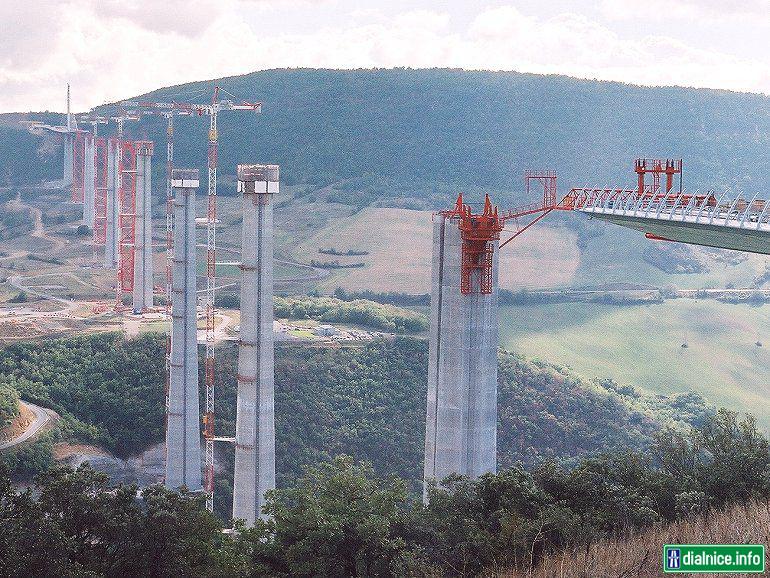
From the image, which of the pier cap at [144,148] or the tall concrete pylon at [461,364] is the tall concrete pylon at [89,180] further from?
the tall concrete pylon at [461,364]

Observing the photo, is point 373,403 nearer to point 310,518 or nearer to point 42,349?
point 42,349

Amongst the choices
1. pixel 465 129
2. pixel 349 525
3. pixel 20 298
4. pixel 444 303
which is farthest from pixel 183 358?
pixel 465 129

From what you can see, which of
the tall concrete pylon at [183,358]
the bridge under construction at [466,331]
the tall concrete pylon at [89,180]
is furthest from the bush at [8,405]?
the tall concrete pylon at [89,180]

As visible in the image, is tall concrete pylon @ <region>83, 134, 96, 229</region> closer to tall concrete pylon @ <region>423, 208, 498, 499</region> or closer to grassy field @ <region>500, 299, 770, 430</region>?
grassy field @ <region>500, 299, 770, 430</region>

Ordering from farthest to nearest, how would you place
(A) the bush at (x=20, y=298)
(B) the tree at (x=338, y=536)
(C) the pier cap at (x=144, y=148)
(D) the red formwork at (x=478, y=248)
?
(A) the bush at (x=20, y=298) → (C) the pier cap at (x=144, y=148) → (D) the red formwork at (x=478, y=248) → (B) the tree at (x=338, y=536)

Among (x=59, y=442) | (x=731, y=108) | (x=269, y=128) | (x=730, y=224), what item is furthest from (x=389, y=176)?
(x=730, y=224)
